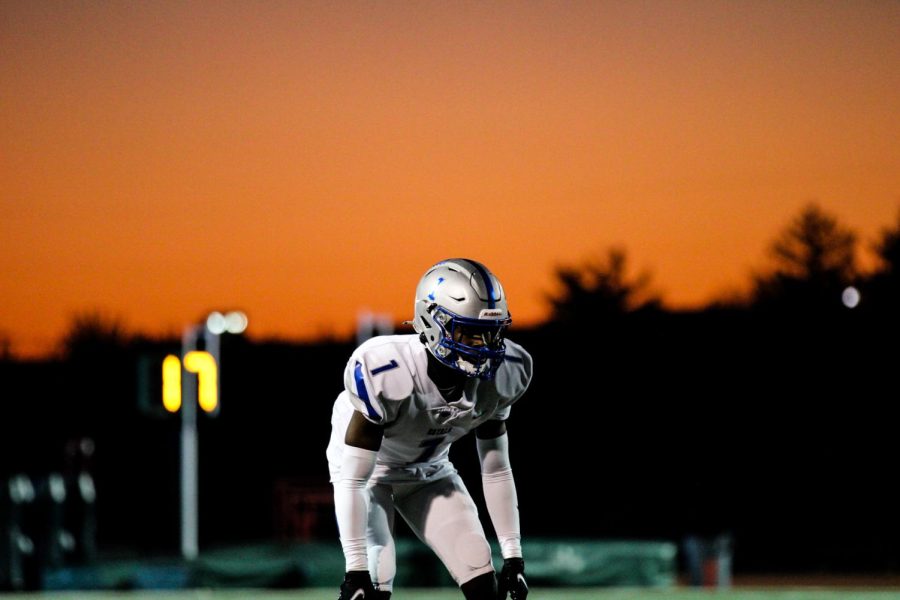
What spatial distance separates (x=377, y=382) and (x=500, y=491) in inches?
30.1

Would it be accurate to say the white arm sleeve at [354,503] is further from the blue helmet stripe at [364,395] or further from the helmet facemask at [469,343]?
the helmet facemask at [469,343]

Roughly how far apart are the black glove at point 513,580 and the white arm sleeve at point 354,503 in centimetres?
60

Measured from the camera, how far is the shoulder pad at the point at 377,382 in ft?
20.4

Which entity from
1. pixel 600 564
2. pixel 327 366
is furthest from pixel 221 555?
pixel 327 366

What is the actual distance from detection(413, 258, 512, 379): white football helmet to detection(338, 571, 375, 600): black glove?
0.87m

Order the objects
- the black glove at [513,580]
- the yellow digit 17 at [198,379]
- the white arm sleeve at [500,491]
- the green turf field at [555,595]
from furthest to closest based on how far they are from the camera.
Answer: the yellow digit 17 at [198,379], the green turf field at [555,595], the white arm sleeve at [500,491], the black glove at [513,580]

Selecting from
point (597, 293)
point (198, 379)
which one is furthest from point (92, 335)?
point (198, 379)

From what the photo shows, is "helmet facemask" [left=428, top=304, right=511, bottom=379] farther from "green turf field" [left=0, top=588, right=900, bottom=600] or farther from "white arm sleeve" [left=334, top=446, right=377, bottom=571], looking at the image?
"green turf field" [left=0, top=588, right=900, bottom=600]

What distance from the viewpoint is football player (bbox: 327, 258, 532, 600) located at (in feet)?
20.5

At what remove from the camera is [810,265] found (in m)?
64.1

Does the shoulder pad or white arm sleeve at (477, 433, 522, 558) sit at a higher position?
the shoulder pad

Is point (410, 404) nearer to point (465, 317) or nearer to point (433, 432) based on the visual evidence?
point (433, 432)

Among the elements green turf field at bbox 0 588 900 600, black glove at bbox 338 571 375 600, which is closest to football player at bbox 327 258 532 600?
A: black glove at bbox 338 571 375 600

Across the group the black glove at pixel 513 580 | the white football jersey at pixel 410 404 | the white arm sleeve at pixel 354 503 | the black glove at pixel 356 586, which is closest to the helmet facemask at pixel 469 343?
the white football jersey at pixel 410 404
